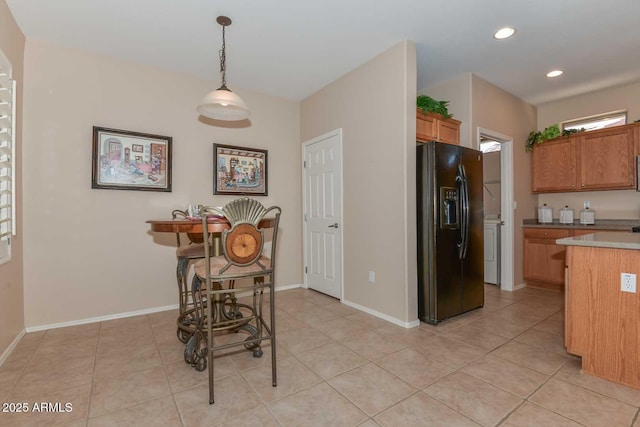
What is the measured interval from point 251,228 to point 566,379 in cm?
222

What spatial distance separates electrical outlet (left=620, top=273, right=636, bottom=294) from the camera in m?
1.83

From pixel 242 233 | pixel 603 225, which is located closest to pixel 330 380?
pixel 242 233

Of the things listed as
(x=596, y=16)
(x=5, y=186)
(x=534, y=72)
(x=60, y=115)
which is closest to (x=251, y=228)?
(x=5, y=186)

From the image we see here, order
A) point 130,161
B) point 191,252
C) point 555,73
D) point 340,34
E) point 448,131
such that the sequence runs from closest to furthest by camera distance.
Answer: point 191,252 < point 340,34 < point 130,161 < point 448,131 < point 555,73

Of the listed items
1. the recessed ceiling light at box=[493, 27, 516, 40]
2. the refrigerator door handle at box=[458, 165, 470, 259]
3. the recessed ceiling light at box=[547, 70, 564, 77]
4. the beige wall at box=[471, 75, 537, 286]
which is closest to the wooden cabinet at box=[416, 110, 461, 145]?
the beige wall at box=[471, 75, 537, 286]

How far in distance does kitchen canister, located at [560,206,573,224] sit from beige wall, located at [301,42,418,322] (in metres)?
3.00

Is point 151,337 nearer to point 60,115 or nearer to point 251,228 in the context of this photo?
point 251,228

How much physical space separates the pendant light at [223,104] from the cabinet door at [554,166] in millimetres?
4323

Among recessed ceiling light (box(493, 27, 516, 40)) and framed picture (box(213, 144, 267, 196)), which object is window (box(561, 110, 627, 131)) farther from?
framed picture (box(213, 144, 267, 196))

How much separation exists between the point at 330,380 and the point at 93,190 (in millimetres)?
2876

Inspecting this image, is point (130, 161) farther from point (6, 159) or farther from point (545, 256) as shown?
point (545, 256)

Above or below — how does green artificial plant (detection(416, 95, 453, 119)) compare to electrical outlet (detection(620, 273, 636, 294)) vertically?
above

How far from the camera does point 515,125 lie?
434 centimetres

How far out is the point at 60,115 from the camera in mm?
2867
